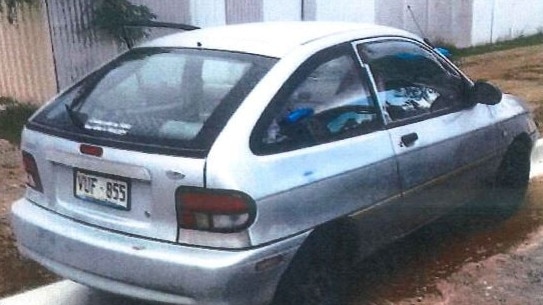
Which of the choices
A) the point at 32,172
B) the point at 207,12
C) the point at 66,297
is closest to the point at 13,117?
the point at 207,12

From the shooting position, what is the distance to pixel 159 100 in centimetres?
376

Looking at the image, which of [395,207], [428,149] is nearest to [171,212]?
[395,207]

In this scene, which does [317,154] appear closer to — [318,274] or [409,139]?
[318,274]

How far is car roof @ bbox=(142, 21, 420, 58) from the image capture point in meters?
3.91

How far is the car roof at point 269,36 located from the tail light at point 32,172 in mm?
942

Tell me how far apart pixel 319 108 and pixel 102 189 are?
112cm

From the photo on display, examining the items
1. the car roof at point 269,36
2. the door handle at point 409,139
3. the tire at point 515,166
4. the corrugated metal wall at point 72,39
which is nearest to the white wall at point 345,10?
the corrugated metal wall at point 72,39

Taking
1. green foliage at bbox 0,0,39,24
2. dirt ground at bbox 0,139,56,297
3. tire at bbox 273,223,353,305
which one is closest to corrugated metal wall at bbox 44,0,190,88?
green foliage at bbox 0,0,39,24

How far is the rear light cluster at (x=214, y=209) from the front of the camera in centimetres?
328

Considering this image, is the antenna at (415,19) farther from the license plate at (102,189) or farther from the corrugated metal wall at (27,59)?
the license plate at (102,189)

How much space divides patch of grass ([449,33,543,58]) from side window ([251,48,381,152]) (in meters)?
9.98

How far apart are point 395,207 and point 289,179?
93 cm

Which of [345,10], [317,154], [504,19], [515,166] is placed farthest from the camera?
[504,19]

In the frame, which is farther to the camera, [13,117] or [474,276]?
[13,117]
